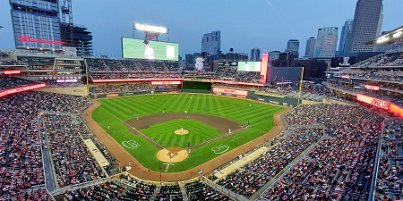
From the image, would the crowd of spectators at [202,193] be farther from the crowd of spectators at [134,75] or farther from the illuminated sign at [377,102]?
the crowd of spectators at [134,75]

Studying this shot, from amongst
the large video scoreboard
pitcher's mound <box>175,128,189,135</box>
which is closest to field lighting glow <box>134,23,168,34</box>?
the large video scoreboard

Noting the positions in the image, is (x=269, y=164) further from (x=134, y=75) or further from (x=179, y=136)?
(x=134, y=75)

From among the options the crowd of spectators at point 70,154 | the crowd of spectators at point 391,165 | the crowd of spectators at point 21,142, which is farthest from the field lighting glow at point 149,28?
the crowd of spectators at point 391,165

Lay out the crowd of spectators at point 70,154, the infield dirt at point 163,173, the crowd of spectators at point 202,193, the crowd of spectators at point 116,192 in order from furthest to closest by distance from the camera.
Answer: the infield dirt at point 163,173, the crowd of spectators at point 70,154, the crowd of spectators at point 202,193, the crowd of spectators at point 116,192

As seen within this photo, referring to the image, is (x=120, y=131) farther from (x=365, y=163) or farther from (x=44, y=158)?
(x=365, y=163)

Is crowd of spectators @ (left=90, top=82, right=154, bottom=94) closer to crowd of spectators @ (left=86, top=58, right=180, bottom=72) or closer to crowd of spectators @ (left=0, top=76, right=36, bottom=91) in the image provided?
crowd of spectators @ (left=86, top=58, right=180, bottom=72)

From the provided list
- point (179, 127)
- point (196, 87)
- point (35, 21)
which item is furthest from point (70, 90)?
point (35, 21)
